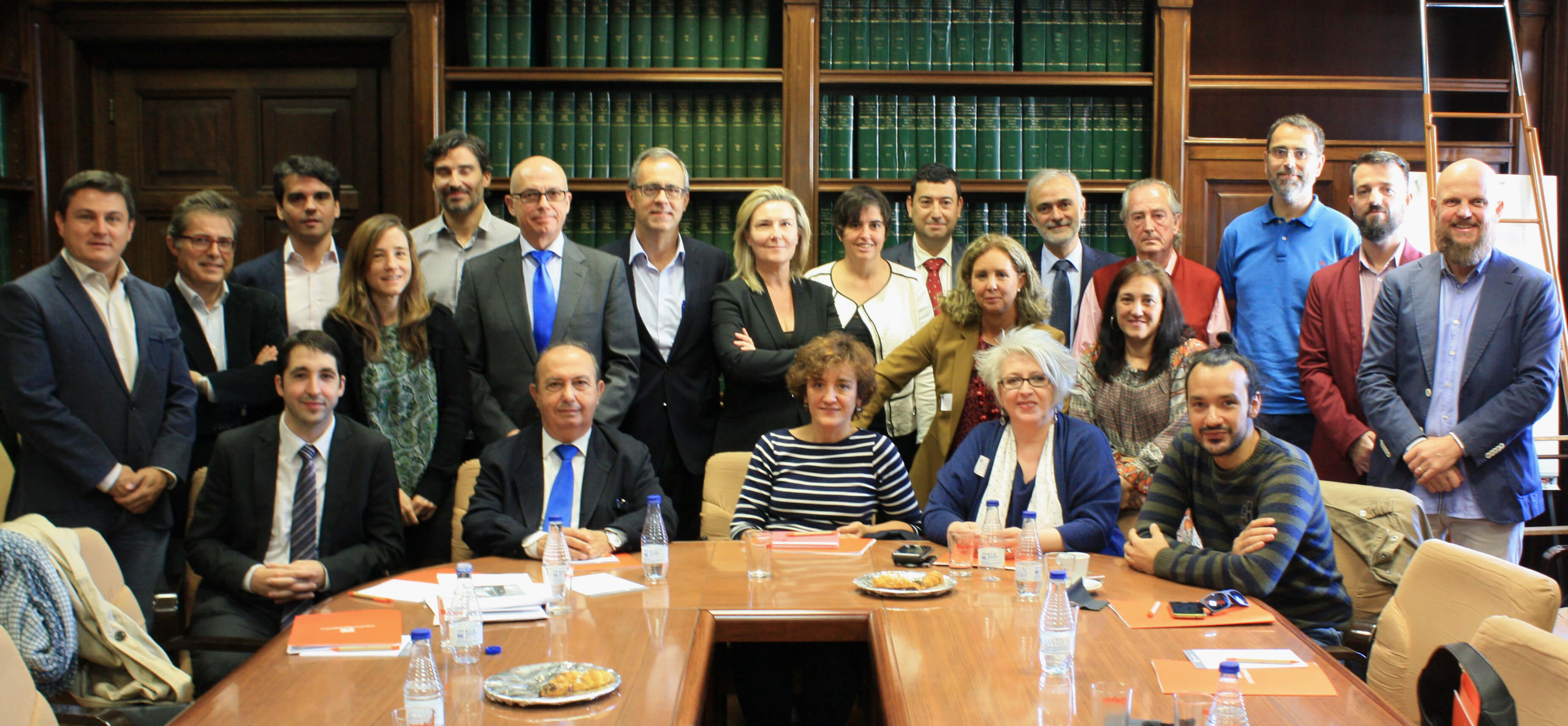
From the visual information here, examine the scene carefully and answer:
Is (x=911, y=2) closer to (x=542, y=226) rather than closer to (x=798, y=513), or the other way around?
(x=542, y=226)

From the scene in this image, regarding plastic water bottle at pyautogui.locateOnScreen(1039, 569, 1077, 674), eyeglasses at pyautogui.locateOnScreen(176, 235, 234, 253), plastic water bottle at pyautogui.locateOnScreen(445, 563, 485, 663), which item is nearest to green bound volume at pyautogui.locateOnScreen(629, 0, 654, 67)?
eyeglasses at pyautogui.locateOnScreen(176, 235, 234, 253)

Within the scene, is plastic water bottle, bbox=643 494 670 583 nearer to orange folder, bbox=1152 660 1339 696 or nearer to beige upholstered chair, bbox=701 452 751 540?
beige upholstered chair, bbox=701 452 751 540

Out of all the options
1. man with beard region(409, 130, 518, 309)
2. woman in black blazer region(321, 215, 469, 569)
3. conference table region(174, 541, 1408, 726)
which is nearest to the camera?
conference table region(174, 541, 1408, 726)

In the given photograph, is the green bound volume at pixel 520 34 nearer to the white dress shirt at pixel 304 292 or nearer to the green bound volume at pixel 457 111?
the green bound volume at pixel 457 111

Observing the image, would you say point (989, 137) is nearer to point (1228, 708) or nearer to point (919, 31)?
point (919, 31)

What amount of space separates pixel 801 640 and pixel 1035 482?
95cm

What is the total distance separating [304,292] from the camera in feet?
12.2

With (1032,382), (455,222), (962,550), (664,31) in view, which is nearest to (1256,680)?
(962,550)

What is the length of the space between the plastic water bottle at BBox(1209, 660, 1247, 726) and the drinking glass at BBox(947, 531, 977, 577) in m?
1.11

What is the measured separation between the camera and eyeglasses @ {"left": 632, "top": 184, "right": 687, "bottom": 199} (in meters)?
3.71

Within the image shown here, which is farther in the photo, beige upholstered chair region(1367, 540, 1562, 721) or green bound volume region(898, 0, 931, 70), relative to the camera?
green bound volume region(898, 0, 931, 70)

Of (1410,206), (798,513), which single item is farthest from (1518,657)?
(1410,206)

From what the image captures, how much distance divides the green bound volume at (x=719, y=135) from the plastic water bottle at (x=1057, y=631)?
2.98 m

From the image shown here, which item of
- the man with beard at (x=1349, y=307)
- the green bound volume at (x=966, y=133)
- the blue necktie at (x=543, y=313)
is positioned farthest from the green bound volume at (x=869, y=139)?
the man with beard at (x=1349, y=307)
